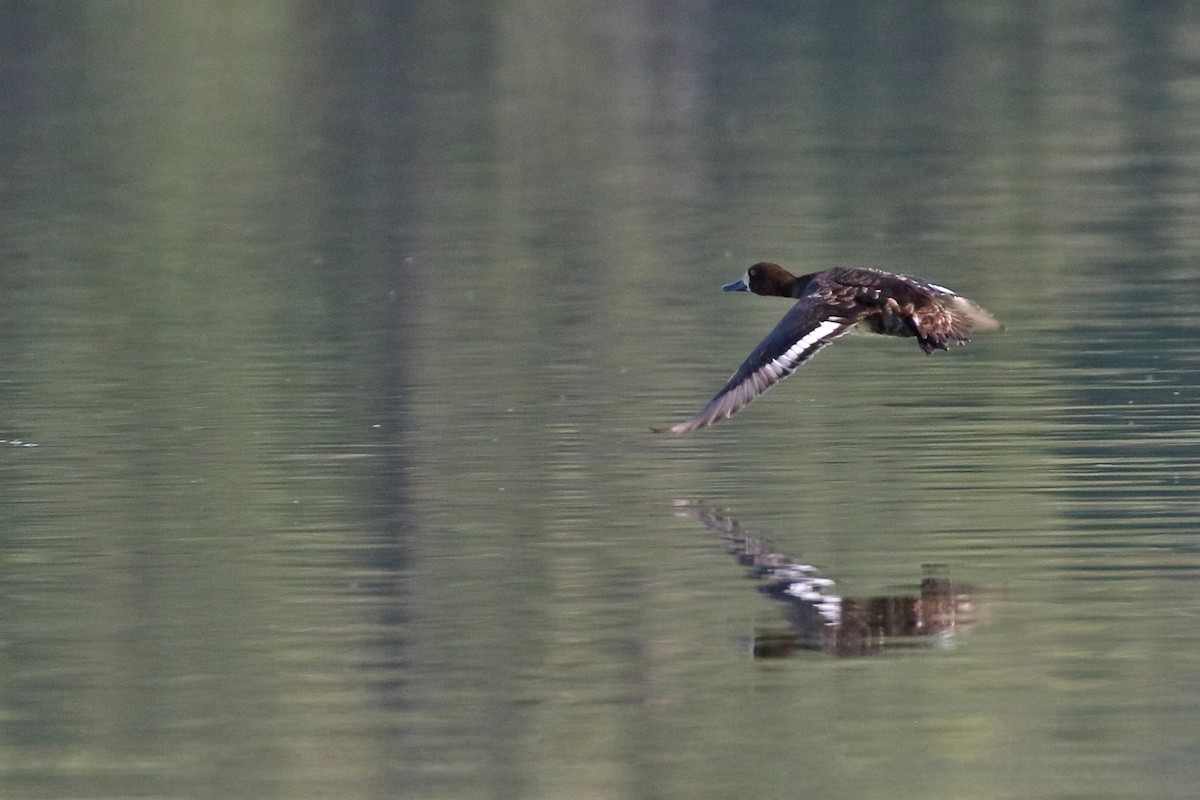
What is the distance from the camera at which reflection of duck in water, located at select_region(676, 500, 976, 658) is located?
8.41m

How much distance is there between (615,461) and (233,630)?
307 cm

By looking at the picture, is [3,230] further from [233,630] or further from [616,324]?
[233,630]

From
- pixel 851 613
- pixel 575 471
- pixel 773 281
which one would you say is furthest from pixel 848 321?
pixel 851 613

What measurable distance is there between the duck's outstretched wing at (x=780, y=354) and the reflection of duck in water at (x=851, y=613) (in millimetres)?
815

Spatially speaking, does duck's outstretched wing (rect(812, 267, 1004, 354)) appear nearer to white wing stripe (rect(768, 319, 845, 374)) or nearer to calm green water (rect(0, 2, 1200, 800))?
white wing stripe (rect(768, 319, 845, 374))

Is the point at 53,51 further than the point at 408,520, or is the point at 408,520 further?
the point at 53,51

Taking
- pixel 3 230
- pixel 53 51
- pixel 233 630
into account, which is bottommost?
pixel 233 630

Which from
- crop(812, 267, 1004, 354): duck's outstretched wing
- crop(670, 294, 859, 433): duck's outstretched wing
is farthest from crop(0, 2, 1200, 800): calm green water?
crop(812, 267, 1004, 354): duck's outstretched wing

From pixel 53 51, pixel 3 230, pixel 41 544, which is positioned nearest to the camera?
pixel 41 544

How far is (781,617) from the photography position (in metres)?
8.77

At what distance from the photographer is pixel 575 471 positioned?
1140cm

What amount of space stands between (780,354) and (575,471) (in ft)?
4.08

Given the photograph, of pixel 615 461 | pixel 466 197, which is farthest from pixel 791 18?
pixel 615 461

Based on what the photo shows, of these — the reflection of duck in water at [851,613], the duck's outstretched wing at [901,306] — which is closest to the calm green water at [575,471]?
the reflection of duck in water at [851,613]
